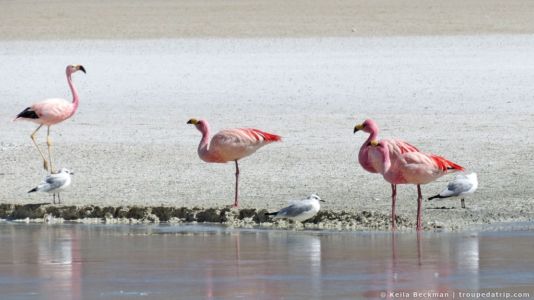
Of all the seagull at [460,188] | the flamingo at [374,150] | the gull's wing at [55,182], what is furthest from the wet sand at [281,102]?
the flamingo at [374,150]

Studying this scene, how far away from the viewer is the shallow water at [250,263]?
26.2ft

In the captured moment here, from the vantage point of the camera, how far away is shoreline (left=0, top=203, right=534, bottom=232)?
11211mm

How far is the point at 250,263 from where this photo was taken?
30.0 ft

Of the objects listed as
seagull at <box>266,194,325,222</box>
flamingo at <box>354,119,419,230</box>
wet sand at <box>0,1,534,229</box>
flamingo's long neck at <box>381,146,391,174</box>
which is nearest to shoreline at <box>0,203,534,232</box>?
wet sand at <box>0,1,534,229</box>

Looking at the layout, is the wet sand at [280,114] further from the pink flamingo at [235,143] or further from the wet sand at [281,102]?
the pink flamingo at [235,143]

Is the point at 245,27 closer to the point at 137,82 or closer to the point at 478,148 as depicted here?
the point at 137,82

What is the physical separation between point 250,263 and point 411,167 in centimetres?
255

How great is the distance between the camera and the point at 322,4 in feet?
137

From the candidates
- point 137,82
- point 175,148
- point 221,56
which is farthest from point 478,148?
point 221,56

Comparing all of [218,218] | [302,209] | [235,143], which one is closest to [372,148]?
[302,209]

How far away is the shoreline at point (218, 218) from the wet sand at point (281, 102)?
9cm

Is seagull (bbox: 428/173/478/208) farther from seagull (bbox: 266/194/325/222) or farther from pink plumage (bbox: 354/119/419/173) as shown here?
seagull (bbox: 266/194/325/222)

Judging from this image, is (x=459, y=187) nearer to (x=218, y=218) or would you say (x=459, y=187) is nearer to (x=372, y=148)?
(x=372, y=148)

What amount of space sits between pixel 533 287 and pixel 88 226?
4925 millimetres
